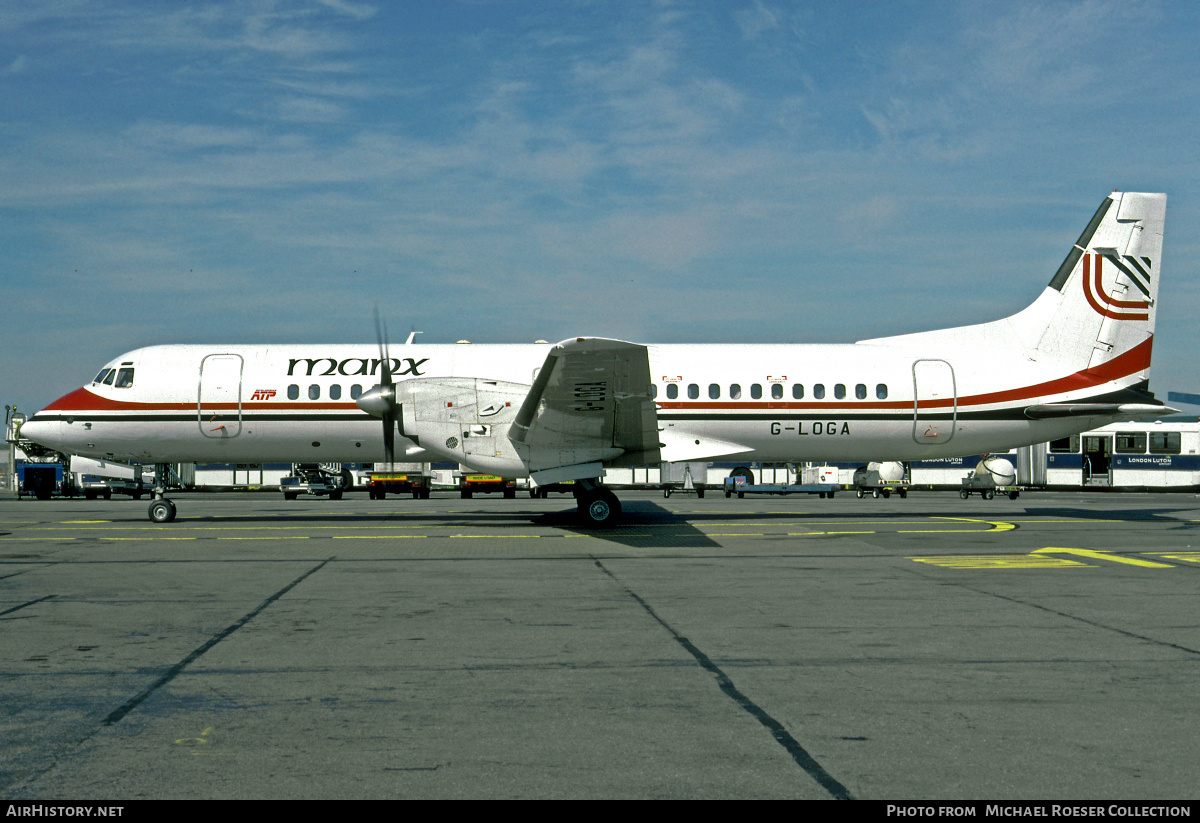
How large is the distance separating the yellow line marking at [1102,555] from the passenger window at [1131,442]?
43607mm

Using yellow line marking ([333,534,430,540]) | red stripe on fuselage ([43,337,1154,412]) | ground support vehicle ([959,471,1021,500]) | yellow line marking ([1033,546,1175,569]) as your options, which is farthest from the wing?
ground support vehicle ([959,471,1021,500])

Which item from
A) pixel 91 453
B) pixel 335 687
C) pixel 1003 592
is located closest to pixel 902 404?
pixel 1003 592

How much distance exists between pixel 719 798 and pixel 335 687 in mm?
3154

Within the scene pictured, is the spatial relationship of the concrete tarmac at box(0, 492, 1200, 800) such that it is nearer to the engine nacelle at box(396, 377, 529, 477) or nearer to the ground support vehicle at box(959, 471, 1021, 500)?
the engine nacelle at box(396, 377, 529, 477)

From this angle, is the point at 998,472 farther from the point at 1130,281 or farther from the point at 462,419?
the point at 462,419

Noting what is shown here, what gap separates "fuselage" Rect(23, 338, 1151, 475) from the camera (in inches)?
855

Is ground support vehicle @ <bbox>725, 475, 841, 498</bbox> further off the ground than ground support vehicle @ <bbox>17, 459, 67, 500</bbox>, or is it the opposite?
ground support vehicle @ <bbox>17, 459, 67, 500</bbox>

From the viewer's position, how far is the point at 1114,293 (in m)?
22.5

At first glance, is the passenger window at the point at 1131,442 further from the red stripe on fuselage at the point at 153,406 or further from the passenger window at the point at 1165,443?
the red stripe on fuselage at the point at 153,406

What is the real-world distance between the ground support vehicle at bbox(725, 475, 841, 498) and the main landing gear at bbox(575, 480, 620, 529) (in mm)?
23168

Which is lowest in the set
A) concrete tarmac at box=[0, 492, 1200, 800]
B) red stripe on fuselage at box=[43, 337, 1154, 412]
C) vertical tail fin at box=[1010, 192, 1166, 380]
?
concrete tarmac at box=[0, 492, 1200, 800]

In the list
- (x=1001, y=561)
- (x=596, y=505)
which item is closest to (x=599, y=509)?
(x=596, y=505)

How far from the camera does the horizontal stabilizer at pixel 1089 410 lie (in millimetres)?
22000

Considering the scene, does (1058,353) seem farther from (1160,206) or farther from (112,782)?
(112,782)
